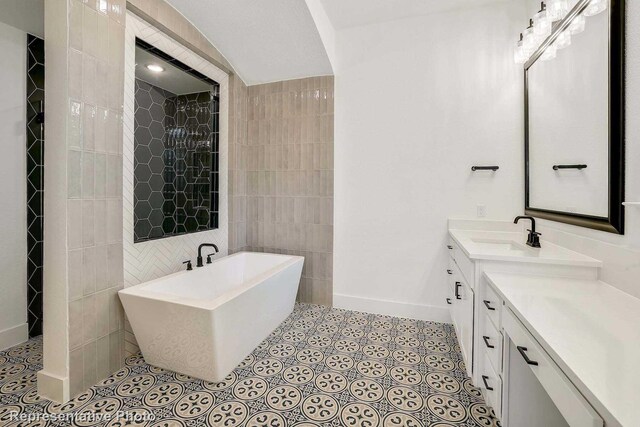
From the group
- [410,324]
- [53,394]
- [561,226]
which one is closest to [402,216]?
[410,324]

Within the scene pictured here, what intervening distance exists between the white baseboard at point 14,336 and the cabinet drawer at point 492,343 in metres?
3.26

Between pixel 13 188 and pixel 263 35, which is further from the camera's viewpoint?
pixel 263 35

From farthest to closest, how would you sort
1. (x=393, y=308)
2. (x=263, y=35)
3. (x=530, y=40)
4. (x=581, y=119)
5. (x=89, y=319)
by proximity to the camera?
(x=393, y=308), (x=263, y=35), (x=530, y=40), (x=89, y=319), (x=581, y=119)

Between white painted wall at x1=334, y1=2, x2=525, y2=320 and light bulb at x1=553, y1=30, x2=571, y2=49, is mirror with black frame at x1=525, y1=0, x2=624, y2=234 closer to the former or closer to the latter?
light bulb at x1=553, y1=30, x2=571, y2=49

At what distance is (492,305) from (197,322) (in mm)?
1571

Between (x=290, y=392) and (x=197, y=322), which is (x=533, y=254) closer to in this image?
(x=290, y=392)

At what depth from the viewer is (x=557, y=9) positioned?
5.66 ft

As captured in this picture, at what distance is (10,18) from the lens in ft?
6.71

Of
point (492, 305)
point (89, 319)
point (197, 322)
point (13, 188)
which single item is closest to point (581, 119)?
point (492, 305)

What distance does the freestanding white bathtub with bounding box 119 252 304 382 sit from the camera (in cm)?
162

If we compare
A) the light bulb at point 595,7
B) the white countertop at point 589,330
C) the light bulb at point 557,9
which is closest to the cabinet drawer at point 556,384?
the white countertop at point 589,330

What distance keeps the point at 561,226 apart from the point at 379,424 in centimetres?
161

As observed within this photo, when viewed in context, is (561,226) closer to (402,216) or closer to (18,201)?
(402,216)

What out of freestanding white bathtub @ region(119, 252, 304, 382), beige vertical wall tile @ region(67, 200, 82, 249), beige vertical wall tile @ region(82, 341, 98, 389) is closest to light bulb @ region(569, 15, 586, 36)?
freestanding white bathtub @ region(119, 252, 304, 382)
